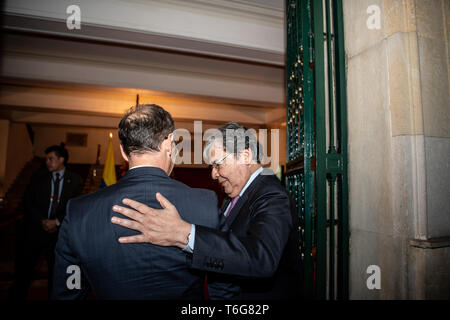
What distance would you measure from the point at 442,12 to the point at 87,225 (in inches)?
93.7

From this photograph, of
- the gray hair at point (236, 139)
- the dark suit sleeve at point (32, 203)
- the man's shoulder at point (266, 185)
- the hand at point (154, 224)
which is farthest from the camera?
the dark suit sleeve at point (32, 203)

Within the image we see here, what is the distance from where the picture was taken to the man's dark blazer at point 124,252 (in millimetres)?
991

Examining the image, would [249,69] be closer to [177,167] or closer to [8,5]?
[8,5]

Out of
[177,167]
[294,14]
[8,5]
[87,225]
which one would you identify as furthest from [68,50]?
[177,167]

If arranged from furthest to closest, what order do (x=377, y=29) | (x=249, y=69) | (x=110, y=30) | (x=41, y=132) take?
(x=41, y=132)
(x=249, y=69)
(x=110, y=30)
(x=377, y=29)

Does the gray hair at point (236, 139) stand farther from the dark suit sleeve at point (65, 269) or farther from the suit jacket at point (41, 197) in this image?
the suit jacket at point (41, 197)

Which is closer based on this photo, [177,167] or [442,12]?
[442,12]

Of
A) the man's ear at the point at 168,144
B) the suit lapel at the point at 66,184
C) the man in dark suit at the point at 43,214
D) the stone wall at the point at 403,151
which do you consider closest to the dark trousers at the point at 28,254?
the man in dark suit at the point at 43,214

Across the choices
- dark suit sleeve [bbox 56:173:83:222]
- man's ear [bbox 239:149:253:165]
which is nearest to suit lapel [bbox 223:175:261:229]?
man's ear [bbox 239:149:253:165]

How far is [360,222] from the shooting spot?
Answer: 1.80 metres

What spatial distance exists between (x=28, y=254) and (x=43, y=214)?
0.48 m

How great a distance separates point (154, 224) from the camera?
94 centimetres
